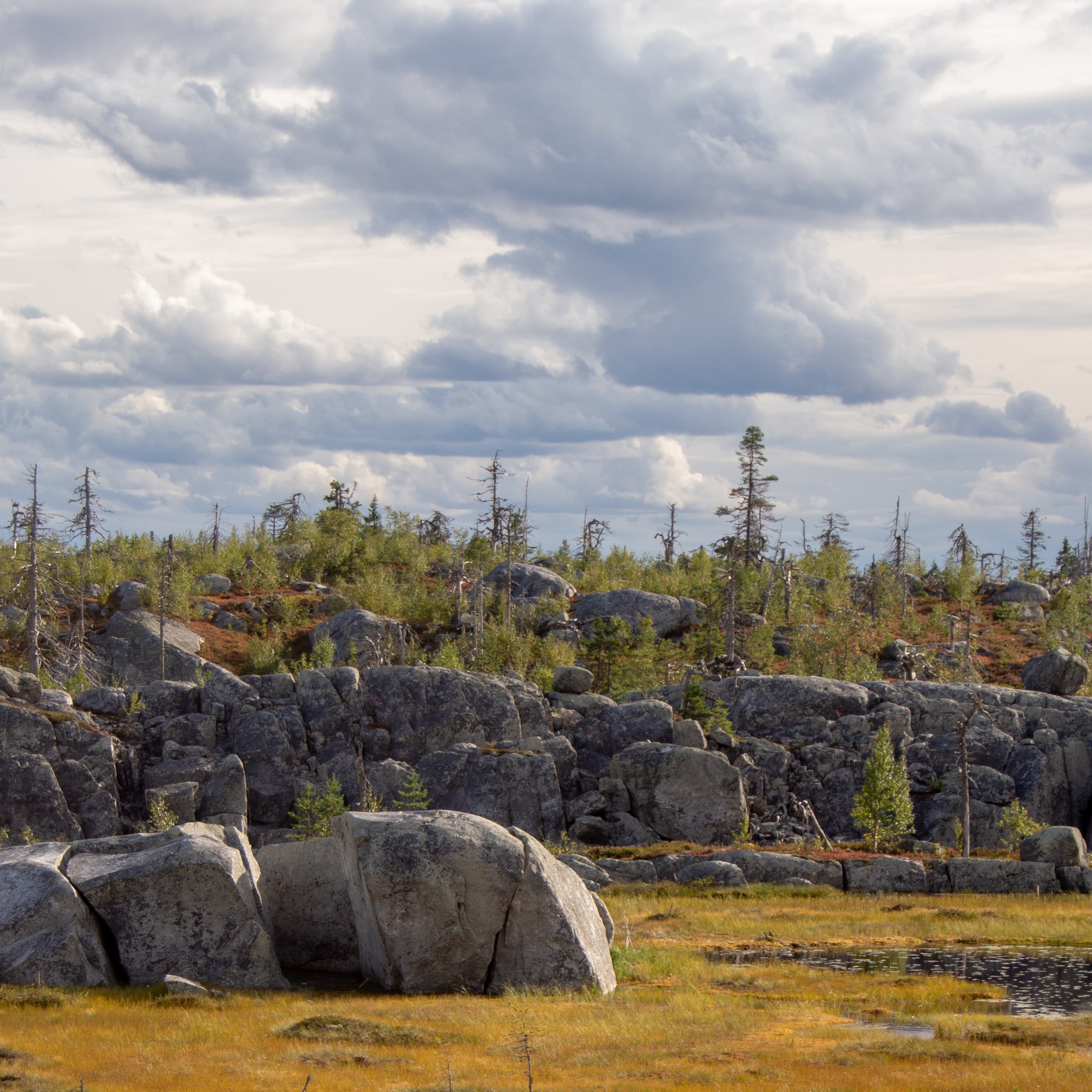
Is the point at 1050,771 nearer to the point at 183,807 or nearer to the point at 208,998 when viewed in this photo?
the point at 183,807

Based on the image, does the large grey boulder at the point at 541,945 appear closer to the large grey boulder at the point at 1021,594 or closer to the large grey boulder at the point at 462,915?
the large grey boulder at the point at 462,915

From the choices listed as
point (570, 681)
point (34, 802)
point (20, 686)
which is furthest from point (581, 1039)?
point (570, 681)

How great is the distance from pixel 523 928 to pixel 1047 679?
166 feet

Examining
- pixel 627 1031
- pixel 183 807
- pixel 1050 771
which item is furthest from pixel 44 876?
pixel 1050 771

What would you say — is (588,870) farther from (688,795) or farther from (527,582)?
(527,582)

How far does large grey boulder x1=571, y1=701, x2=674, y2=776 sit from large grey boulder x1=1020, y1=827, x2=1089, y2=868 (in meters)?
18.8

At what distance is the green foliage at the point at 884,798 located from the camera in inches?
2055

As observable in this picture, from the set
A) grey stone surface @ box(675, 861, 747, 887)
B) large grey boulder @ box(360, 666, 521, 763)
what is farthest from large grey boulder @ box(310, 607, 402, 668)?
grey stone surface @ box(675, 861, 747, 887)

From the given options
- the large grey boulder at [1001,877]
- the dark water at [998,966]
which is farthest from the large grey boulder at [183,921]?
the large grey boulder at [1001,877]

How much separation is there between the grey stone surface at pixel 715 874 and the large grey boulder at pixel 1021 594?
60456 mm

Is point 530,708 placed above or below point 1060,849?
above

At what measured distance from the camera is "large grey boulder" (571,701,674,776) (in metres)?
60.5

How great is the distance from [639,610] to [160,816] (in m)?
43.7

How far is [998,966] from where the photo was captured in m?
30.7
